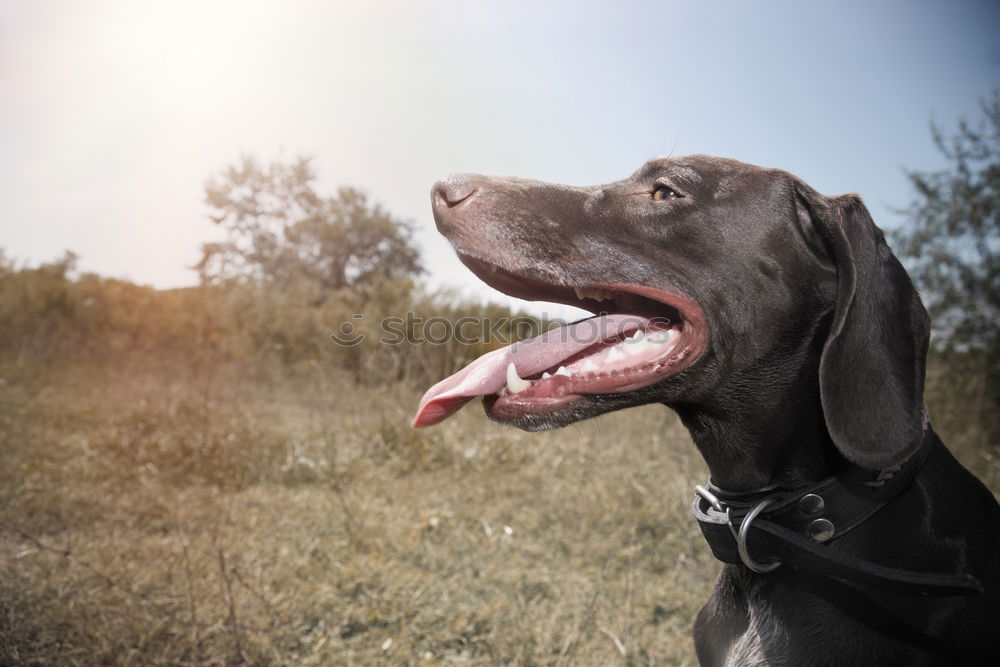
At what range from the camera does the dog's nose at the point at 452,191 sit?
183 centimetres

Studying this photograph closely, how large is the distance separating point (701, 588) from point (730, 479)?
2.18 m

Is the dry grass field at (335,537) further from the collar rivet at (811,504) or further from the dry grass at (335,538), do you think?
the collar rivet at (811,504)

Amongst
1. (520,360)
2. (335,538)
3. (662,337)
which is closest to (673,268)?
(662,337)

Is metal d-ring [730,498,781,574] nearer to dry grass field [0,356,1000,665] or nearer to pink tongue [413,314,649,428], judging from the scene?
pink tongue [413,314,649,428]

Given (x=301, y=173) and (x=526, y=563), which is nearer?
(x=526, y=563)

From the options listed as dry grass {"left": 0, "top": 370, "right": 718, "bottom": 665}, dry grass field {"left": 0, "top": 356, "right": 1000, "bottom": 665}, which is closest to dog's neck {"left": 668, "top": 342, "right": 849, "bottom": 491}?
dry grass field {"left": 0, "top": 356, "right": 1000, "bottom": 665}

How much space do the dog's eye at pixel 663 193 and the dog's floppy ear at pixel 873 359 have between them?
50 cm

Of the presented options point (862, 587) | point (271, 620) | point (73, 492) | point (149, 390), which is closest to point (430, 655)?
point (271, 620)

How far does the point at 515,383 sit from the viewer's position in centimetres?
186

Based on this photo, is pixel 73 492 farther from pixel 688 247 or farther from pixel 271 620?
pixel 688 247

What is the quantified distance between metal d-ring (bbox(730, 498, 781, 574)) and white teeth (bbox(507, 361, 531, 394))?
70 cm

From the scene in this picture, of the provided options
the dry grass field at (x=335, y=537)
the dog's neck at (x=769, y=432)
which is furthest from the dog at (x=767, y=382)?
the dry grass field at (x=335, y=537)

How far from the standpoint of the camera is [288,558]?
12.0 feet

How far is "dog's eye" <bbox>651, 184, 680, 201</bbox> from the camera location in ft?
6.37
